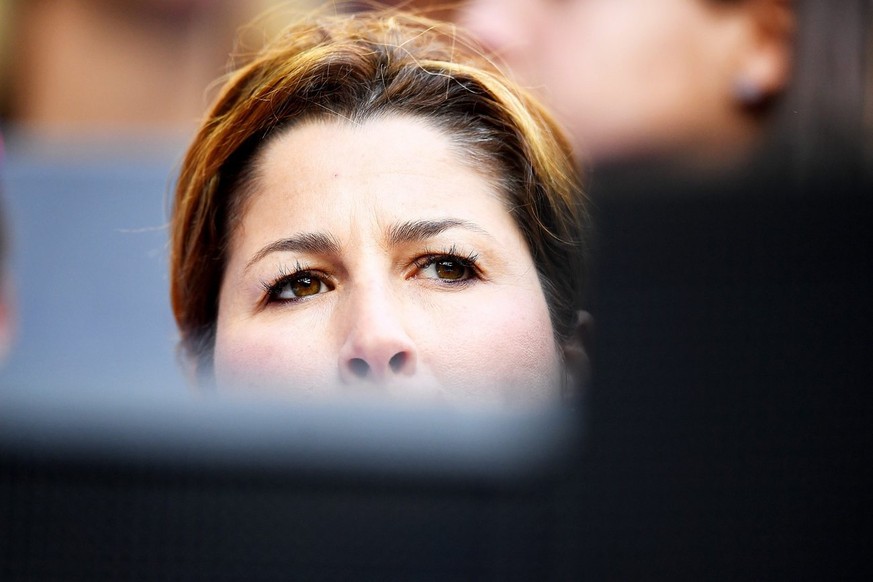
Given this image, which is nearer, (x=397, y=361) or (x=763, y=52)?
(x=397, y=361)

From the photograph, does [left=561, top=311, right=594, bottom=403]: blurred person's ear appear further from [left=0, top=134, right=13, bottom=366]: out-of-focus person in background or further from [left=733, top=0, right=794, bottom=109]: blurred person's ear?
[left=0, top=134, right=13, bottom=366]: out-of-focus person in background

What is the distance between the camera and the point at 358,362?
77 centimetres

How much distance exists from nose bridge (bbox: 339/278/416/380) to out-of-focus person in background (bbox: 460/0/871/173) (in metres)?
0.36

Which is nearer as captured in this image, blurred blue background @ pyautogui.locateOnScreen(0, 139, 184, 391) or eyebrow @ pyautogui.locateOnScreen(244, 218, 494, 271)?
eyebrow @ pyautogui.locateOnScreen(244, 218, 494, 271)

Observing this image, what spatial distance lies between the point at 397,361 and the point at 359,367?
33 millimetres

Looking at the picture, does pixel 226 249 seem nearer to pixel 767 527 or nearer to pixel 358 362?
pixel 358 362

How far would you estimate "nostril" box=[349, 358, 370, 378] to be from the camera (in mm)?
763

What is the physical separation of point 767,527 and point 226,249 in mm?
562

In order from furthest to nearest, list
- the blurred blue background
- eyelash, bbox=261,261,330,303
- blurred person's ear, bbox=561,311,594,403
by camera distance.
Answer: the blurred blue background
eyelash, bbox=261,261,330,303
blurred person's ear, bbox=561,311,594,403

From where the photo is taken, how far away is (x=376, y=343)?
77 cm

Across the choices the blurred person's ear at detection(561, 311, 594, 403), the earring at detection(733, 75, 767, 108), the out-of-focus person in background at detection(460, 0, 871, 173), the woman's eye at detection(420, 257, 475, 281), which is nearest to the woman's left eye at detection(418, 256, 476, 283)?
the woman's eye at detection(420, 257, 475, 281)

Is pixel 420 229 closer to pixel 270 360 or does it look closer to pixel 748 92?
pixel 270 360

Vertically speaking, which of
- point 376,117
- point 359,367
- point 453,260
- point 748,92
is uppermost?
point 748,92

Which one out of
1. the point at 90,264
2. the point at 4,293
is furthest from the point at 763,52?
the point at 4,293
